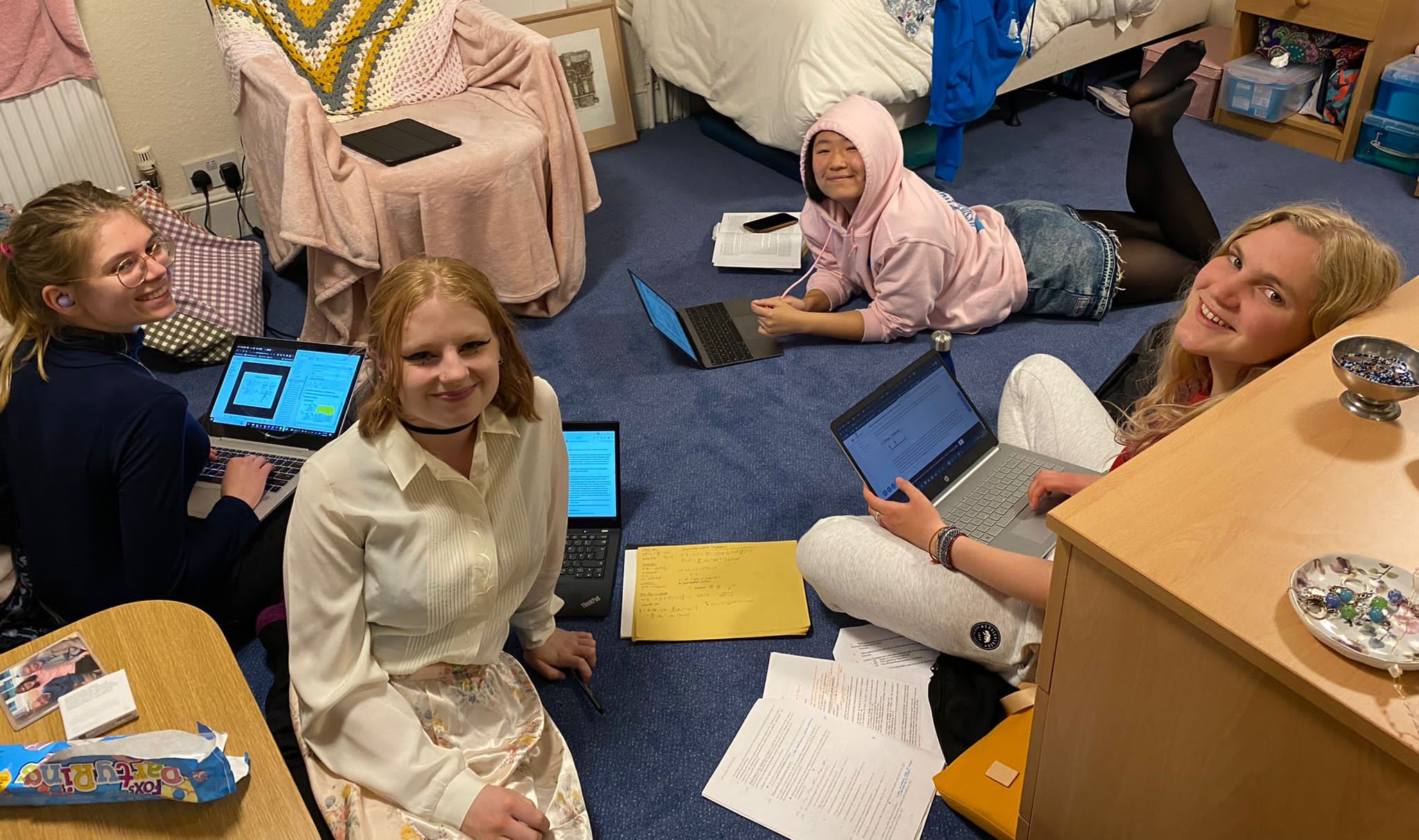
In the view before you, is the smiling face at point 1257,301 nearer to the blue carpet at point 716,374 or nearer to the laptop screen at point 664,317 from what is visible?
the blue carpet at point 716,374

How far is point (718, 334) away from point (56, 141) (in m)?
1.87

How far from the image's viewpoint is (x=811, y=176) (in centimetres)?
251

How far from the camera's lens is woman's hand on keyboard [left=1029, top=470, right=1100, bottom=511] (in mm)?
1594

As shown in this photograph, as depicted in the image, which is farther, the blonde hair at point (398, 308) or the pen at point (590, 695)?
the pen at point (590, 695)

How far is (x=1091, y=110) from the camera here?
3.79 m

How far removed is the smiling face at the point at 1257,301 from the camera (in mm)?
1306

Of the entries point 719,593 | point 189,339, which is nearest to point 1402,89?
point 719,593

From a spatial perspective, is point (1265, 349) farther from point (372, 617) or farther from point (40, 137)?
point (40, 137)

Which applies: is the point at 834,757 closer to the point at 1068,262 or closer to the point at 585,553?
the point at 585,553

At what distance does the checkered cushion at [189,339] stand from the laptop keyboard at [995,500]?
71.8 inches

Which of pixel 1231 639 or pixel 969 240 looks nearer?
pixel 1231 639

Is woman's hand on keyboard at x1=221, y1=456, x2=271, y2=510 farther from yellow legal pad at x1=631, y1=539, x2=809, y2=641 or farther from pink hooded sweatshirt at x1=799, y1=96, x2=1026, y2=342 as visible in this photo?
pink hooded sweatshirt at x1=799, y1=96, x2=1026, y2=342

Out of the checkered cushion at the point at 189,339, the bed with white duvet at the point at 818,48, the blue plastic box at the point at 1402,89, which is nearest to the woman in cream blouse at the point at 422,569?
the checkered cushion at the point at 189,339

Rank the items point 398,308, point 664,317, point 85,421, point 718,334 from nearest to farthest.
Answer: point 398,308 → point 85,421 → point 664,317 → point 718,334
